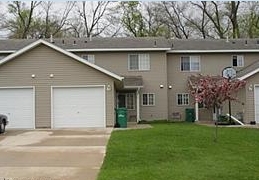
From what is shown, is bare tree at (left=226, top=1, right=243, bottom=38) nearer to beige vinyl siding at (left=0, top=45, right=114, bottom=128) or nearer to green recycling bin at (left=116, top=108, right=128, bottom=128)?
green recycling bin at (left=116, top=108, right=128, bottom=128)

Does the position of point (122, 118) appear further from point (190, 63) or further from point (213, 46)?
point (213, 46)

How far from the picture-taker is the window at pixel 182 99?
31.9 metres

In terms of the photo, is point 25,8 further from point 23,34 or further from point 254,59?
point 254,59

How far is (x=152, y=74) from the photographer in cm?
3100

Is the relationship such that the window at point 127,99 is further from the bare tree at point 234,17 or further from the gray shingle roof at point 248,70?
the bare tree at point 234,17

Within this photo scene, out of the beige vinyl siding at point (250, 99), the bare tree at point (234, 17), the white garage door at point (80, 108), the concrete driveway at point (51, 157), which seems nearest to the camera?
the concrete driveway at point (51, 157)

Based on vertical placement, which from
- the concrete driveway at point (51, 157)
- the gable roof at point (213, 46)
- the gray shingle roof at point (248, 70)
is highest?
the gable roof at point (213, 46)

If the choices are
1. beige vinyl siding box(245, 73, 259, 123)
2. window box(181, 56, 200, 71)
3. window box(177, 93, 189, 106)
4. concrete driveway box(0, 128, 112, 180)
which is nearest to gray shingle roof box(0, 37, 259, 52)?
window box(181, 56, 200, 71)

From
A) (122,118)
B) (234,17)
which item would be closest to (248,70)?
(122,118)

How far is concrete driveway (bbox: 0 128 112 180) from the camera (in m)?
10.0

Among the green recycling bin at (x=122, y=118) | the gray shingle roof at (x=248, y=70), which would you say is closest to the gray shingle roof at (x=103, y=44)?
the gray shingle roof at (x=248, y=70)

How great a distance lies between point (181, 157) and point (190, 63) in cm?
2048

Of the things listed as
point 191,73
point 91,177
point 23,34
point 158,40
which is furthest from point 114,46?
point 91,177

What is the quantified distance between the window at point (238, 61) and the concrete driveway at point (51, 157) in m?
17.0
